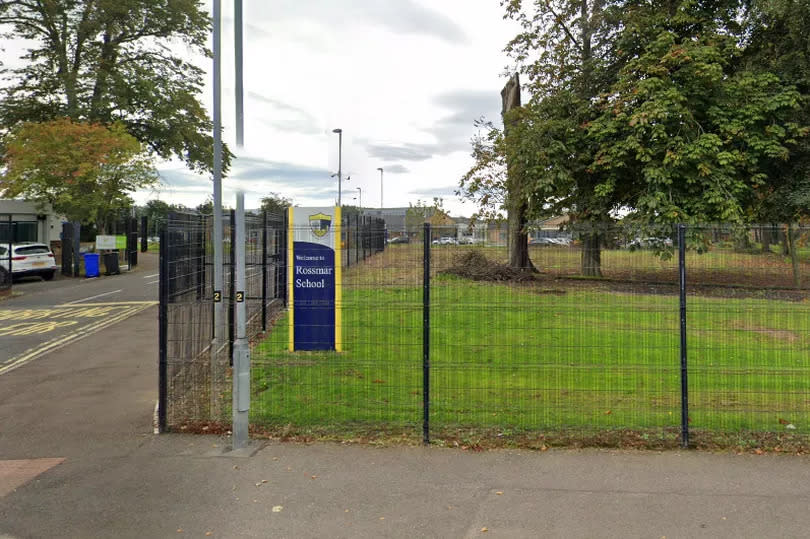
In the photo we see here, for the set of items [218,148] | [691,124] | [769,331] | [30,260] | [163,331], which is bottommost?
[769,331]

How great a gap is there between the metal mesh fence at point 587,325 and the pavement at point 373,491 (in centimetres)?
57

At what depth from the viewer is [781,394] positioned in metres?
7.28

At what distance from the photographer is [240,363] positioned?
5742 millimetres

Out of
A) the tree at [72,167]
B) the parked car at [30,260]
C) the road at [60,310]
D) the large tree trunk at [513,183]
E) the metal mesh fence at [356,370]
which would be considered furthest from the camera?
the tree at [72,167]

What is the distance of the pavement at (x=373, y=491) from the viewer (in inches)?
164

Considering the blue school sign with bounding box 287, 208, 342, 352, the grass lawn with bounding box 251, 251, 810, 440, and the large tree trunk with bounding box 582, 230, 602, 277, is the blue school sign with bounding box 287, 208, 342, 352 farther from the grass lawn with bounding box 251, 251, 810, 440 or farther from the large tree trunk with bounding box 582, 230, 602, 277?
the large tree trunk with bounding box 582, 230, 602, 277

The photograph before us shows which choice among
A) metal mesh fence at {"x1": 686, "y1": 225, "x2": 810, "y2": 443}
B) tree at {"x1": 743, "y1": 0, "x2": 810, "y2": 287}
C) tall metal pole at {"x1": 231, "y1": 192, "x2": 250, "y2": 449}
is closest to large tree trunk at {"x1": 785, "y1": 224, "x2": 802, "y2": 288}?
metal mesh fence at {"x1": 686, "y1": 225, "x2": 810, "y2": 443}

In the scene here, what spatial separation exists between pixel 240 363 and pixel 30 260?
2434cm

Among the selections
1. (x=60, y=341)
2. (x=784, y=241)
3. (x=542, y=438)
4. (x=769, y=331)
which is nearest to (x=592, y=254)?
(x=784, y=241)

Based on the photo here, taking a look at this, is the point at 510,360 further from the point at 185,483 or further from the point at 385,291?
the point at 185,483

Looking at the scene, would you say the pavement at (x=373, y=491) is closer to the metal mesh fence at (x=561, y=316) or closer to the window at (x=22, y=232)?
the metal mesh fence at (x=561, y=316)

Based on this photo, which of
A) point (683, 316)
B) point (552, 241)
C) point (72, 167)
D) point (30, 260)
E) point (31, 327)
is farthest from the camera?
point (72, 167)

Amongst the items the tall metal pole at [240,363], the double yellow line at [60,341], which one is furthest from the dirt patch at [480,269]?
the double yellow line at [60,341]

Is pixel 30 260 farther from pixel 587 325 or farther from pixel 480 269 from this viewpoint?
pixel 587 325
